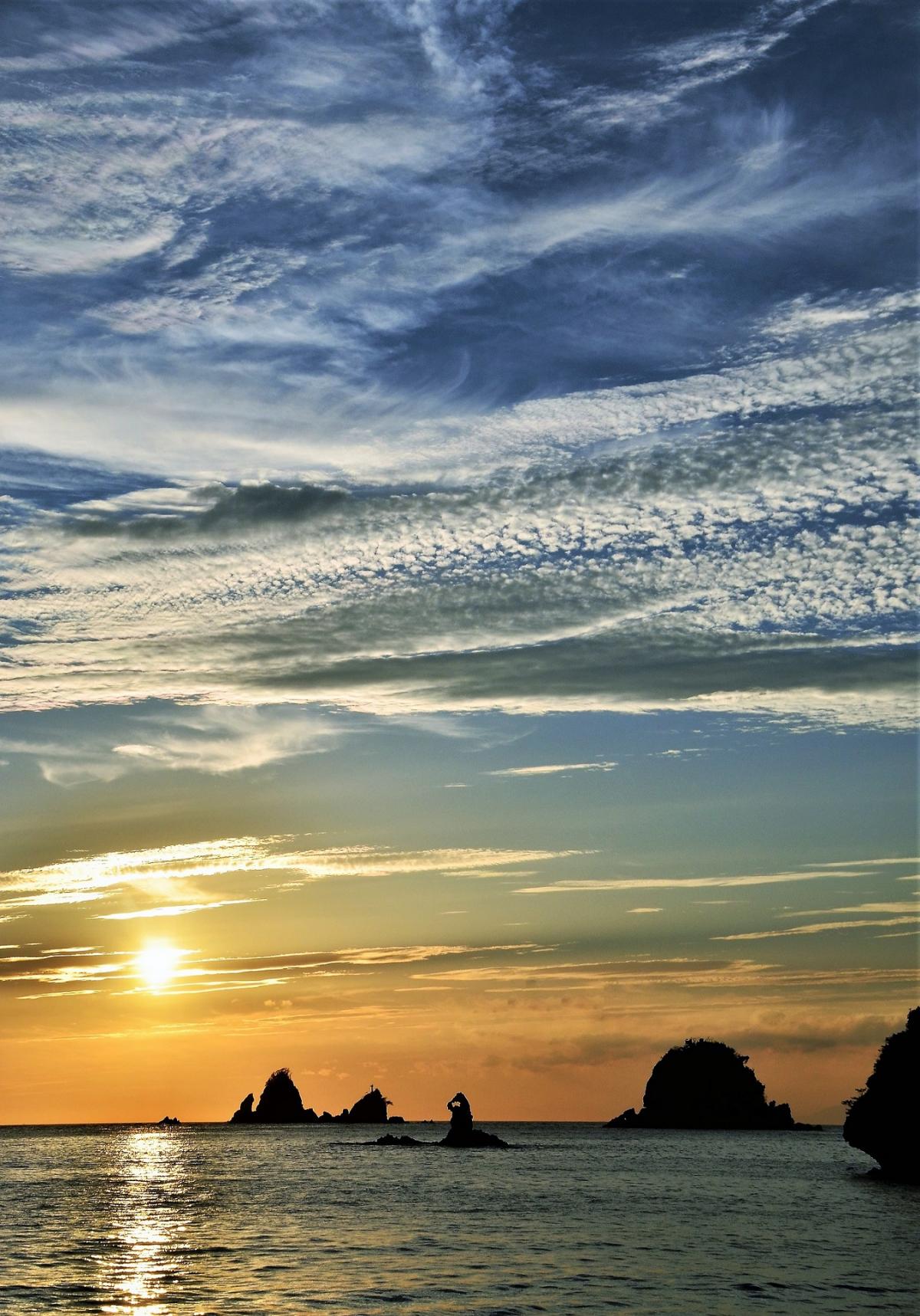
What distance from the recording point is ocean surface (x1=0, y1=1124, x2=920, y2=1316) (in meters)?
43.9

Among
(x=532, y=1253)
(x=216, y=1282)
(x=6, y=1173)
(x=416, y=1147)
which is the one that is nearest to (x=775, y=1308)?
(x=532, y=1253)

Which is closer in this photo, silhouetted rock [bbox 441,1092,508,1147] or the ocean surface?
the ocean surface

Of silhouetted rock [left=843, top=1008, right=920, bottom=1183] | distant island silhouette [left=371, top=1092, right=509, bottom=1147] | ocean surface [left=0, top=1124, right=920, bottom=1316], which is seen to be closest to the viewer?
ocean surface [left=0, top=1124, right=920, bottom=1316]

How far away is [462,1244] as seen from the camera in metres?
59.1

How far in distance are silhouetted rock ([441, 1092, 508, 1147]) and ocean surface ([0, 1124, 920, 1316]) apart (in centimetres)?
1984

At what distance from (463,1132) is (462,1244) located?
10521cm

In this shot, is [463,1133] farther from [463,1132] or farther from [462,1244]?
[462,1244]

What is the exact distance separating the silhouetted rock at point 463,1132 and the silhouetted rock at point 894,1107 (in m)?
55.3

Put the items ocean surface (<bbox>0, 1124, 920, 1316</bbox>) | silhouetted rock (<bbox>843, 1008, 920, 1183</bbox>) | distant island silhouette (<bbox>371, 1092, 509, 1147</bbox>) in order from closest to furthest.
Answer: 1. ocean surface (<bbox>0, 1124, 920, 1316</bbox>)
2. silhouetted rock (<bbox>843, 1008, 920, 1183</bbox>)
3. distant island silhouette (<bbox>371, 1092, 509, 1147</bbox>)

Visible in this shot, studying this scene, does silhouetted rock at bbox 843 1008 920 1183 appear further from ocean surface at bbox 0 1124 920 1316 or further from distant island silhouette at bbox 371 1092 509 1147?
distant island silhouette at bbox 371 1092 509 1147

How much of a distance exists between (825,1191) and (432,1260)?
5208 cm

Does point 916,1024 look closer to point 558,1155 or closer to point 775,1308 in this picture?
point 775,1308

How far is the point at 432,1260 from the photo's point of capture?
53.5m

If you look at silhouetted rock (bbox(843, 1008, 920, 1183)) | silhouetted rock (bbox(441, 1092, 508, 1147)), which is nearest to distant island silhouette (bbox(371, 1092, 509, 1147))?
silhouetted rock (bbox(441, 1092, 508, 1147))
